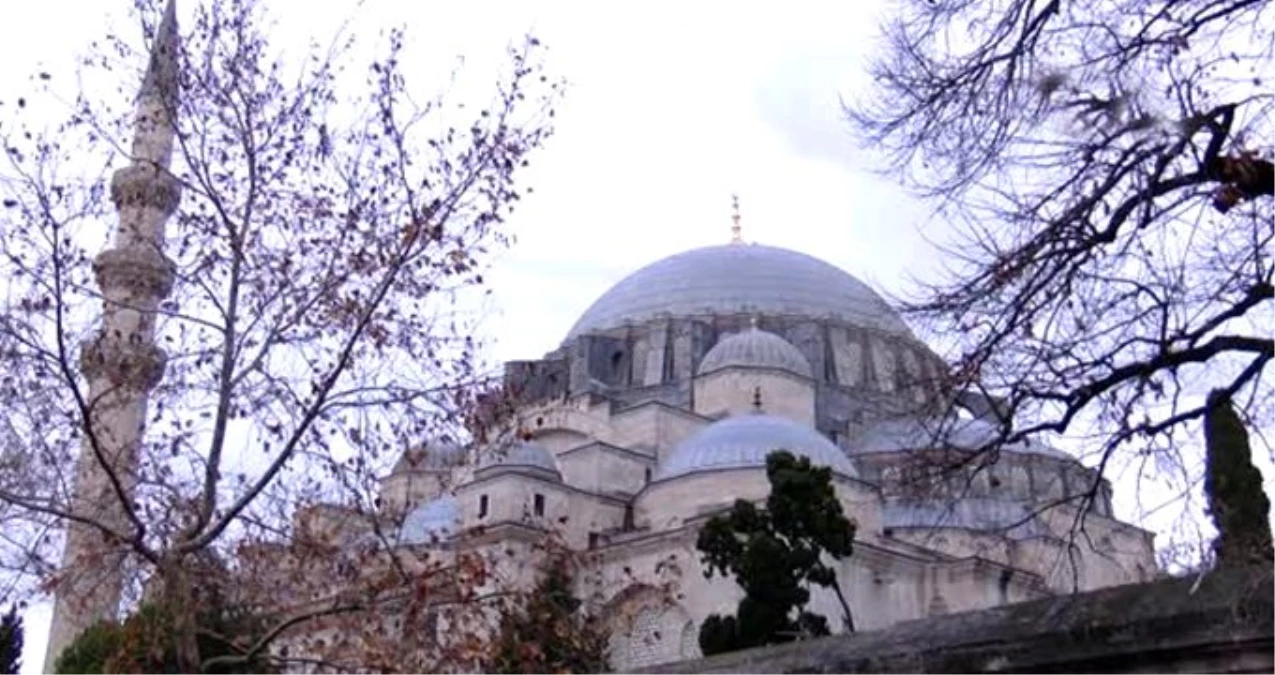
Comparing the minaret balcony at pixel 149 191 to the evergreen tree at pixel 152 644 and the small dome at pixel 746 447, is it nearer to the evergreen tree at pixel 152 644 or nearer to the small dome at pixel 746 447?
the evergreen tree at pixel 152 644

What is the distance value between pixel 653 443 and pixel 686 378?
4.71 metres

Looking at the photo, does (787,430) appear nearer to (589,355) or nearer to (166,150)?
(589,355)

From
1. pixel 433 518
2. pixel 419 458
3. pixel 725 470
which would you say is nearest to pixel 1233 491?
pixel 419 458

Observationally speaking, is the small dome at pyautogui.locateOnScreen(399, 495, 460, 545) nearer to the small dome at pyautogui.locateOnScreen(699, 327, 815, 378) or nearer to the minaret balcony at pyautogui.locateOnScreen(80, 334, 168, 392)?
the small dome at pyautogui.locateOnScreen(699, 327, 815, 378)

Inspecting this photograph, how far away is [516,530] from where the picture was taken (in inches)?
1077

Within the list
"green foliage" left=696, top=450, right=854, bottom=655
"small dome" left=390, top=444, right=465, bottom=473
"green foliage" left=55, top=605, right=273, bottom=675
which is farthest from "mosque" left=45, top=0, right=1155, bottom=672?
"green foliage" left=696, top=450, right=854, bottom=655

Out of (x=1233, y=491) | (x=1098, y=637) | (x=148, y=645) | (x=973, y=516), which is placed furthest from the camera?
(x=973, y=516)

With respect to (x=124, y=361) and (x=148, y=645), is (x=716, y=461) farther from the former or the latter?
(x=148, y=645)

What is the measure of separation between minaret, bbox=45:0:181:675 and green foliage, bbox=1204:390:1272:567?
228 inches

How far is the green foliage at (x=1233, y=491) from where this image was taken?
17.8 ft

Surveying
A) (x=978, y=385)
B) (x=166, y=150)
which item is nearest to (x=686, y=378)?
(x=166, y=150)

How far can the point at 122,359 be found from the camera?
912 centimetres

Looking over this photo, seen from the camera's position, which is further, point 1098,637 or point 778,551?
point 778,551

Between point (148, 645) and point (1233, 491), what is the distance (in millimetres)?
6433
